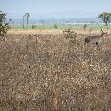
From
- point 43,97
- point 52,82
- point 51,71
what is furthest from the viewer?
point 51,71

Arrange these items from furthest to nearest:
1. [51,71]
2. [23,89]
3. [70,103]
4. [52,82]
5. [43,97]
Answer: [51,71] → [52,82] → [23,89] → [43,97] → [70,103]

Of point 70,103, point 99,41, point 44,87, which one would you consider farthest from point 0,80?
point 99,41

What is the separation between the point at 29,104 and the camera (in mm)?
7352

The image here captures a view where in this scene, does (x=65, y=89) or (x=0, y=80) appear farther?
(x=0, y=80)

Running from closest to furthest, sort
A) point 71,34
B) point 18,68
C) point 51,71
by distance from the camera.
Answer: point 51,71 → point 18,68 → point 71,34

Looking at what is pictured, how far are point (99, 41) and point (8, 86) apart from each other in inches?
683

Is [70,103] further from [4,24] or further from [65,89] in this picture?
[4,24]

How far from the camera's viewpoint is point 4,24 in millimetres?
27422

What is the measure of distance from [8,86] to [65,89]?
5.14 feet

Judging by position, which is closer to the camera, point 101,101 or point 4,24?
point 101,101

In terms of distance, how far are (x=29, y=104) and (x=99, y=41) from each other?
18.5 meters

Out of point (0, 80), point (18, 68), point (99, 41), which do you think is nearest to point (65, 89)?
point (0, 80)

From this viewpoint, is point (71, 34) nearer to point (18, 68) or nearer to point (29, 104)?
point (18, 68)

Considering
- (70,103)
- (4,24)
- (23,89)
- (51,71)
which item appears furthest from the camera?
(4,24)
